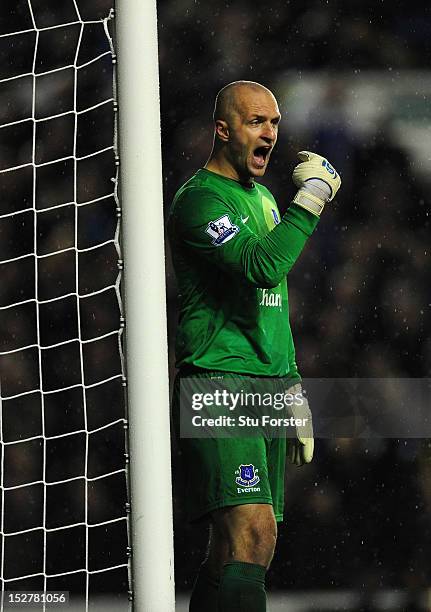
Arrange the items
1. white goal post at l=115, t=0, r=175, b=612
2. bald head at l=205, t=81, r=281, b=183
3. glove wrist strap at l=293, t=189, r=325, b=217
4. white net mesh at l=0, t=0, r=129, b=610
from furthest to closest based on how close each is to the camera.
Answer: white net mesh at l=0, t=0, r=129, b=610
bald head at l=205, t=81, r=281, b=183
glove wrist strap at l=293, t=189, r=325, b=217
white goal post at l=115, t=0, r=175, b=612

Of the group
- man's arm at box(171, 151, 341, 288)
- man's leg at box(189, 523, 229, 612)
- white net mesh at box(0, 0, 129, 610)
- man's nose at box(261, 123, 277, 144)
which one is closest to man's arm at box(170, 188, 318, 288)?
man's arm at box(171, 151, 341, 288)

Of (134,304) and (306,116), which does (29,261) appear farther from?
(134,304)

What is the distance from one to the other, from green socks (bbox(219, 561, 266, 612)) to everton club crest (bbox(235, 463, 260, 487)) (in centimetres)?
10

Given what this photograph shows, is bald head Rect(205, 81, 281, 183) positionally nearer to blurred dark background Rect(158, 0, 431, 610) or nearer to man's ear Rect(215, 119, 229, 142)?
man's ear Rect(215, 119, 229, 142)

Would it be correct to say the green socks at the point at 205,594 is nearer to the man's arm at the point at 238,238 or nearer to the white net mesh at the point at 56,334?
the man's arm at the point at 238,238

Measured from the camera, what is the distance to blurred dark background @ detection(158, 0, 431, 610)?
246 cm

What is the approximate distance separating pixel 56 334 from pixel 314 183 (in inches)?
35.5

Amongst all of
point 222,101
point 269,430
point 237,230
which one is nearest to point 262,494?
point 269,430

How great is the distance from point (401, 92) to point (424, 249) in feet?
1.02

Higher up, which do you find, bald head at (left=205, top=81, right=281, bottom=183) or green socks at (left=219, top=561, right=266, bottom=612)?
bald head at (left=205, top=81, right=281, bottom=183)

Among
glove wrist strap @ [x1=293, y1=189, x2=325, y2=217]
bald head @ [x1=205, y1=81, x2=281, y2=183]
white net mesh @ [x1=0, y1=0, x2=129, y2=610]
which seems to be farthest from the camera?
white net mesh @ [x1=0, y1=0, x2=129, y2=610]

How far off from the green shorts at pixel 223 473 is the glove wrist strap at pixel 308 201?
258mm

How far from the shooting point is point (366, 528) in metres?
2.47

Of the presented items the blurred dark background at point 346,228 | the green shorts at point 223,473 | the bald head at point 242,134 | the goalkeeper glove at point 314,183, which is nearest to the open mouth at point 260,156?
the bald head at point 242,134
